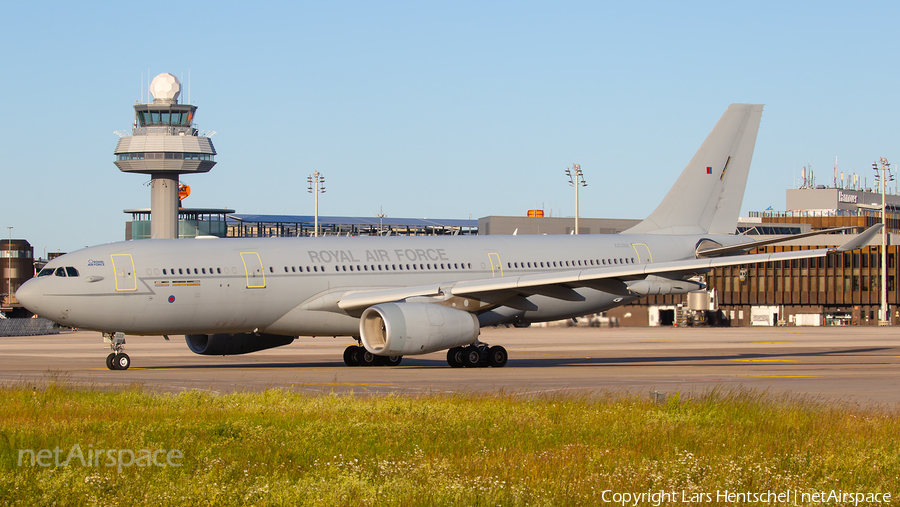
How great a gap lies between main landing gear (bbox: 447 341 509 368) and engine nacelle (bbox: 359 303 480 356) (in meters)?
1.18

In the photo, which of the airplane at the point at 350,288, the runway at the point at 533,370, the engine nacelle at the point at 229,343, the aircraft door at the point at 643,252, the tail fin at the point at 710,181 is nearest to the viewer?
the runway at the point at 533,370

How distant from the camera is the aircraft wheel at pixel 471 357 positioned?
28.7 meters

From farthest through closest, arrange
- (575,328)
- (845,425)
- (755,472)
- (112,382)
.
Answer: (575,328), (112,382), (845,425), (755,472)

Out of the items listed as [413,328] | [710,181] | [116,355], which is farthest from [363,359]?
[710,181]

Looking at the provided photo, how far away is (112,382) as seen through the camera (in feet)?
73.8

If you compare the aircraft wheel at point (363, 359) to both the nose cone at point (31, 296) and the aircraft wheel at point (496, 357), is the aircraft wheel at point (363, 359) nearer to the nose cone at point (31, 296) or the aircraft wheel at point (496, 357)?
the aircraft wheel at point (496, 357)

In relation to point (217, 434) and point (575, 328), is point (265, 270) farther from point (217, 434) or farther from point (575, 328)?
point (575, 328)

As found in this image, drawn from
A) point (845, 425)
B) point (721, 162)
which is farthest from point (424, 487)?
point (721, 162)

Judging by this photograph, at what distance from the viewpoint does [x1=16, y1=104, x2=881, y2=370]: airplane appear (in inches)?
1045

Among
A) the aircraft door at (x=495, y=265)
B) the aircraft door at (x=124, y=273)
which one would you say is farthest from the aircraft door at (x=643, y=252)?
the aircraft door at (x=124, y=273)

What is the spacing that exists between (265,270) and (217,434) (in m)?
16.3

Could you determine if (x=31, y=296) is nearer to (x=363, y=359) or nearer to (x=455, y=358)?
(x=363, y=359)

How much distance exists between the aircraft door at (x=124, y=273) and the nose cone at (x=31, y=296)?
2.04 m

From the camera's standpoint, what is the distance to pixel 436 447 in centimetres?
1138
